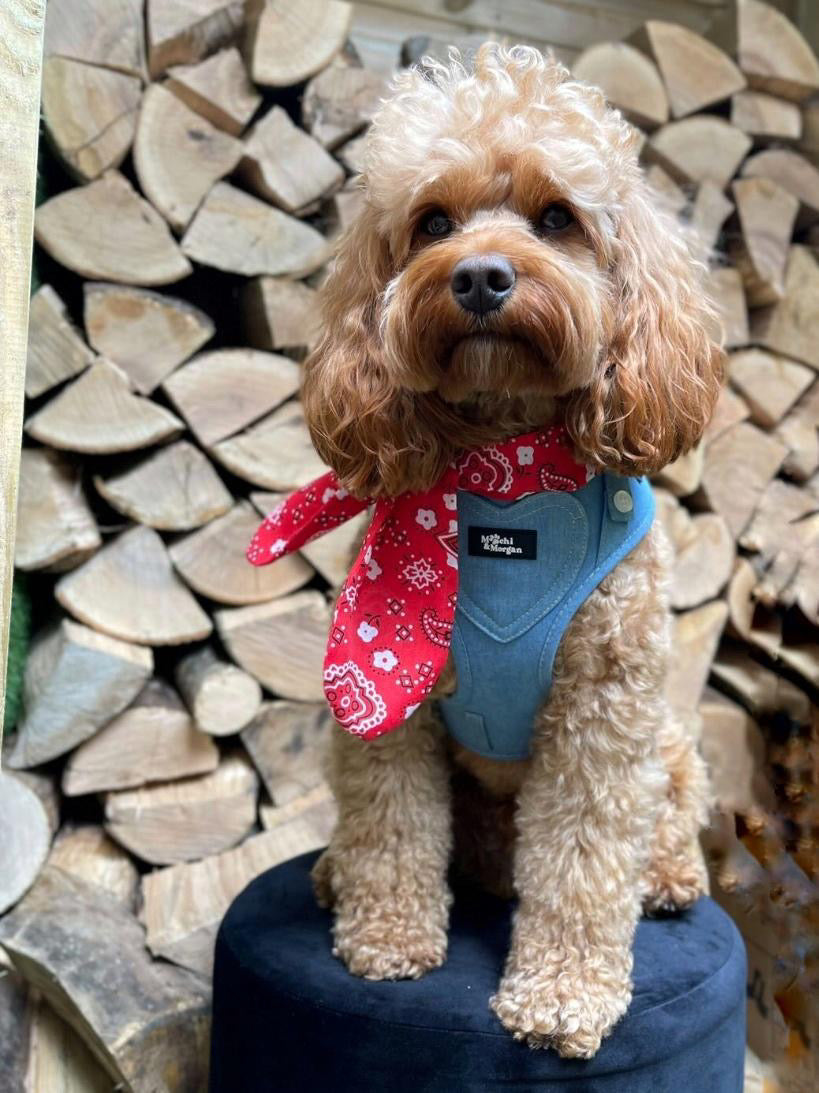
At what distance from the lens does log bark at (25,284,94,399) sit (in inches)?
68.2

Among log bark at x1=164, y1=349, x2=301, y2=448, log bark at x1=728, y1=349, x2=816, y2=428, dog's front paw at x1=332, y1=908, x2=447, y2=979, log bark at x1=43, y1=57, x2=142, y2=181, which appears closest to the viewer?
dog's front paw at x1=332, y1=908, x2=447, y2=979

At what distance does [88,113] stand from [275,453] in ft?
2.08

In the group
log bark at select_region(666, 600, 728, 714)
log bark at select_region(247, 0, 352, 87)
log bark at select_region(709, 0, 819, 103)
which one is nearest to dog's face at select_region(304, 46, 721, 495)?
log bark at select_region(247, 0, 352, 87)

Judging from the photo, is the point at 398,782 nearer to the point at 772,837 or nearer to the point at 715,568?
the point at 772,837

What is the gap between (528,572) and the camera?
1.25 metres

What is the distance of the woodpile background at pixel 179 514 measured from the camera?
5.65ft

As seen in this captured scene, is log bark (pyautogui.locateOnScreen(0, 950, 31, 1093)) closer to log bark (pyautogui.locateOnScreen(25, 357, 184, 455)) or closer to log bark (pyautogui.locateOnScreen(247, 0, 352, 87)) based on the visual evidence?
log bark (pyautogui.locateOnScreen(25, 357, 184, 455))

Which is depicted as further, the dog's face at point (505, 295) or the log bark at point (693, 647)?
the log bark at point (693, 647)

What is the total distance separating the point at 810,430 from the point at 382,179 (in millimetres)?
1346

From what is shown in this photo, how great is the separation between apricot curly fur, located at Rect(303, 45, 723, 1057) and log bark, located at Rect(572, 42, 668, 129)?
0.86 metres

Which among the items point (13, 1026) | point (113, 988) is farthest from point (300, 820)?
point (13, 1026)

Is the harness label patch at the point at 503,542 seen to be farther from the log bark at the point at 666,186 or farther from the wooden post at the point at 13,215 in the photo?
the log bark at the point at 666,186

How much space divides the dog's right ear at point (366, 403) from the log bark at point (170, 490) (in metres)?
0.60

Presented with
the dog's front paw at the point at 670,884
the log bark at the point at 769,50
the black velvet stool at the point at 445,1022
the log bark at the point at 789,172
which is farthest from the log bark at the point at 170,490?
the log bark at the point at 769,50
